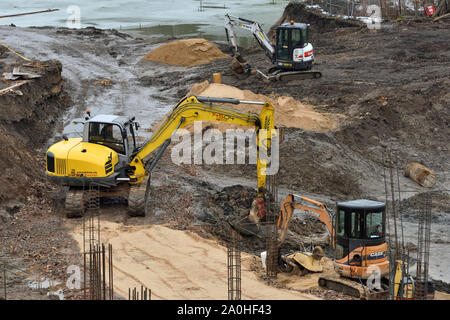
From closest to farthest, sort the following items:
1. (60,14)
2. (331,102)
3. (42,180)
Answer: (42,180) < (331,102) < (60,14)

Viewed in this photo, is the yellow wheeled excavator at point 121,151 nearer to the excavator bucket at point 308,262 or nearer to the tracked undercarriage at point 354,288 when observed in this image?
the excavator bucket at point 308,262

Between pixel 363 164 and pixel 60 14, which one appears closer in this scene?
pixel 363 164

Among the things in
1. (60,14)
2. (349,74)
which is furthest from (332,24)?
(60,14)

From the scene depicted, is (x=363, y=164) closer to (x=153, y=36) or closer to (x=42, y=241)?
(x=42, y=241)

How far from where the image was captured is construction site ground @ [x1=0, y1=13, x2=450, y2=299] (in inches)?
639

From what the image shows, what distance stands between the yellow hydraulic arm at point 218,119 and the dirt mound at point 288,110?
7639mm

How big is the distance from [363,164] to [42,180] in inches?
469

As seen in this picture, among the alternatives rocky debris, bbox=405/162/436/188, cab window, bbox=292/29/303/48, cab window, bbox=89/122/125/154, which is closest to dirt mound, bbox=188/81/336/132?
rocky debris, bbox=405/162/436/188

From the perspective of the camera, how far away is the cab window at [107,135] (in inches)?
766

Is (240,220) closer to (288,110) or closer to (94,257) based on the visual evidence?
(94,257)

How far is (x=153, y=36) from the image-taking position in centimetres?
5744

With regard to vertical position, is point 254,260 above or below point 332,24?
below

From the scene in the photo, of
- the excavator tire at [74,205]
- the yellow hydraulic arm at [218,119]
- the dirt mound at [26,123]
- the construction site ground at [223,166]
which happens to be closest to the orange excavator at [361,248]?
the construction site ground at [223,166]

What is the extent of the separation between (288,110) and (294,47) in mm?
7885
